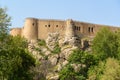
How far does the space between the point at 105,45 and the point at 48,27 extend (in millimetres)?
17353

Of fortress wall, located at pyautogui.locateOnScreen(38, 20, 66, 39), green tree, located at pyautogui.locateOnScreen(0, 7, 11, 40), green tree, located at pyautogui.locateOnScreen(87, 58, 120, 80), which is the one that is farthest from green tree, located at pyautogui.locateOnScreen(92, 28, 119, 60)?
green tree, located at pyautogui.locateOnScreen(0, 7, 11, 40)

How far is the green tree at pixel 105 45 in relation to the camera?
3686 inches

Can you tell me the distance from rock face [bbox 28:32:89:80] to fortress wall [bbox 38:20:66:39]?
4.29 ft

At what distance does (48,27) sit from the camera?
4257 inches

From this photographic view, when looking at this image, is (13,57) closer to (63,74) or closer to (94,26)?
(63,74)

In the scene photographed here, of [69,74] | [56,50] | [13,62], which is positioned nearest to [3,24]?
[13,62]

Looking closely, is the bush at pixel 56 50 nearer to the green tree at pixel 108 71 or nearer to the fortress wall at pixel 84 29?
the fortress wall at pixel 84 29

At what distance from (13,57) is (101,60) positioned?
1477 inches

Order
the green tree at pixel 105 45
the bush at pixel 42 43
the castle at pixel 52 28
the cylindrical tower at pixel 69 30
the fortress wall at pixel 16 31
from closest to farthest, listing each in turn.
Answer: the green tree at pixel 105 45 → the bush at pixel 42 43 → the cylindrical tower at pixel 69 30 → the castle at pixel 52 28 → the fortress wall at pixel 16 31

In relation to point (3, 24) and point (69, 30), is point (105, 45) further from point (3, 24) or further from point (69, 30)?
point (3, 24)

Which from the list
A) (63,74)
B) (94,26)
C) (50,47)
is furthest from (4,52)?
(94,26)

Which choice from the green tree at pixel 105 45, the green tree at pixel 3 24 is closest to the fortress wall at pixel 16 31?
the green tree at pixel 105 45

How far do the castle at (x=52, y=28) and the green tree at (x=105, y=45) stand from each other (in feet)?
32.2

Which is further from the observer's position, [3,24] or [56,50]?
[56,50]
